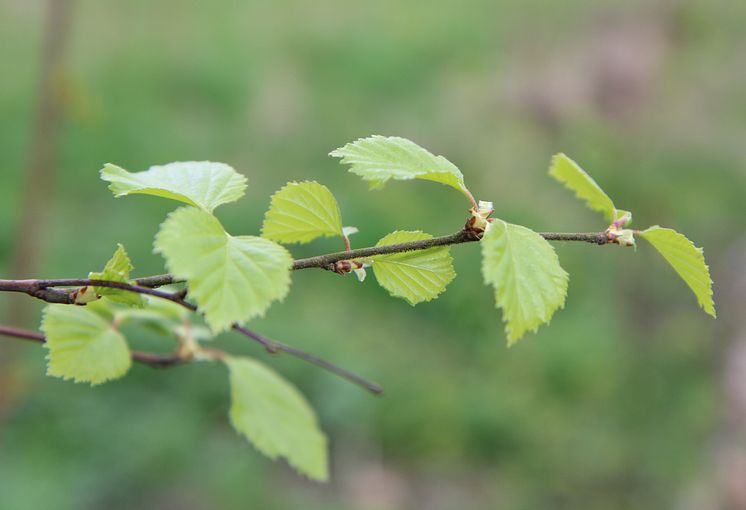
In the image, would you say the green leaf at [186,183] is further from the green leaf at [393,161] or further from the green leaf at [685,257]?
the green leaf at [685,257]

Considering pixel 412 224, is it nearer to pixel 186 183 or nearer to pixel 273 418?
pixel 273 418

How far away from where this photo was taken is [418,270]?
641 mm

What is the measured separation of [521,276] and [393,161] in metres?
0.14

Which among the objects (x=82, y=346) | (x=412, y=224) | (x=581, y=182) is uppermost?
(x=581, y=182)

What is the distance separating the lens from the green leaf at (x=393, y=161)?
58cm

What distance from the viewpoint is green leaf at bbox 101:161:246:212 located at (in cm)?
63

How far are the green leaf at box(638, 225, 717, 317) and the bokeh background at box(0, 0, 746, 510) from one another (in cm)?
160

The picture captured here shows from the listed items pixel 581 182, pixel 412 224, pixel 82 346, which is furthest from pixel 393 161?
pixel 412 224

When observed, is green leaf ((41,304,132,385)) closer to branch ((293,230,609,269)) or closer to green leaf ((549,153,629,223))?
branch ((293,230,609,269))

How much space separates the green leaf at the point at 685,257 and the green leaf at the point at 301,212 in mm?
265

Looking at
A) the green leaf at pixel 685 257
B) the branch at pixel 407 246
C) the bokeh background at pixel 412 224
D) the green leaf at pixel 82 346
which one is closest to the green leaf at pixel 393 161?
the branch at pixel 407 246

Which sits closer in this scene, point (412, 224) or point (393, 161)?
point (393, 161)

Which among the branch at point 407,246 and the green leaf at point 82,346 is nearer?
the branch at point 407,246

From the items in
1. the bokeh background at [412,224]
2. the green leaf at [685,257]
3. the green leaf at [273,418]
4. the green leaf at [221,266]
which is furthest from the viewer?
the bokeh background at [412,224]
